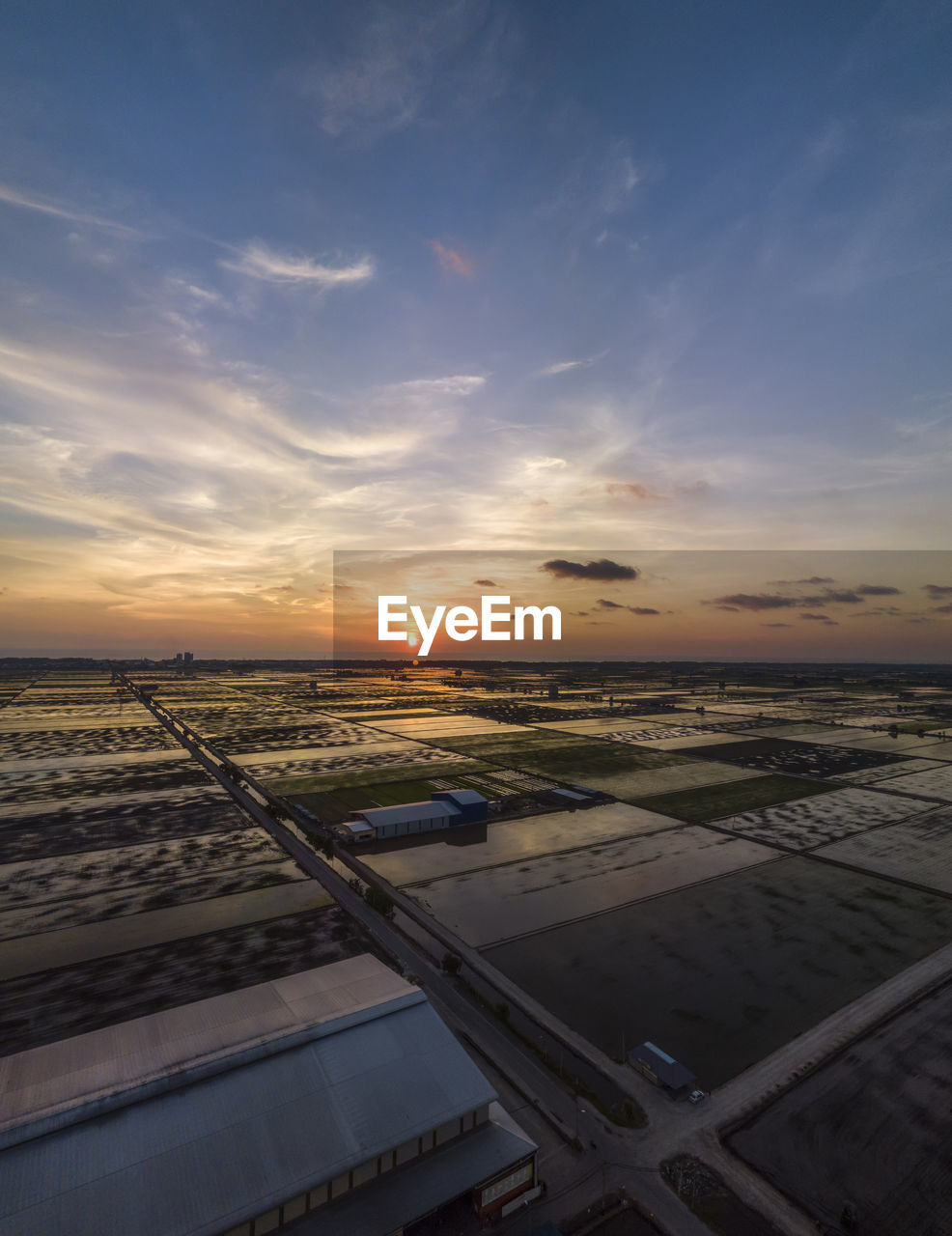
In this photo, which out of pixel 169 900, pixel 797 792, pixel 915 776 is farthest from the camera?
pixel 915 776

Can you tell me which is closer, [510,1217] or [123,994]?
[510,1217]

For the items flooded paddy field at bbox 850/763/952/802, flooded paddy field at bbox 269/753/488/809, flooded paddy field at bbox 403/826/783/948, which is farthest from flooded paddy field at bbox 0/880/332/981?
flooded paddy field at bbox 850/763/952/802

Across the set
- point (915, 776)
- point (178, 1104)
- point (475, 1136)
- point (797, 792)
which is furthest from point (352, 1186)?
point (915, 776)

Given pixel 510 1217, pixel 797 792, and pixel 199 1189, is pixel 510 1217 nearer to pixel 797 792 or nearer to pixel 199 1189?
pixel 199 1189

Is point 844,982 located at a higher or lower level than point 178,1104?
lower

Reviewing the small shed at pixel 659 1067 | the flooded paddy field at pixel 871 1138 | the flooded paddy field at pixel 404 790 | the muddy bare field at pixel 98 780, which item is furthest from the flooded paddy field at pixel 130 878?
the flooded paddy field at pixel 871 1138

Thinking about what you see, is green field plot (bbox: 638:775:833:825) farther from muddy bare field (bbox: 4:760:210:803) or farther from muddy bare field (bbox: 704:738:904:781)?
muddy bare field (bbox: 4:760:210:803)

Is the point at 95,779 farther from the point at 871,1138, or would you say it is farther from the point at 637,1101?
the point at 871,1138
